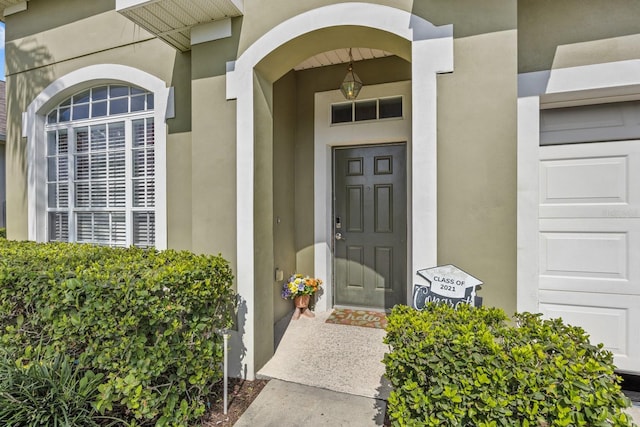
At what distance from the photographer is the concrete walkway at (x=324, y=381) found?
2.48 m

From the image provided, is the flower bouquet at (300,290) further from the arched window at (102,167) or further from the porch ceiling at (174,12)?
the porch ceiling at (174,12)

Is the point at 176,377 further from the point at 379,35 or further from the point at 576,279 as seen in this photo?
the point at 576,279

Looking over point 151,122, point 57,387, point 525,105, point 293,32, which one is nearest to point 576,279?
point 525,105

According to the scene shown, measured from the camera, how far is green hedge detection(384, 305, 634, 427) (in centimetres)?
138

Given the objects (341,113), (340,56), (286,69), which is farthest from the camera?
(341,113)

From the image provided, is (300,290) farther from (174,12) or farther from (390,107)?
(174,12)

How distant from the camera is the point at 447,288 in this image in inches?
89.9

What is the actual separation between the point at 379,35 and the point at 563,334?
95.4 inches

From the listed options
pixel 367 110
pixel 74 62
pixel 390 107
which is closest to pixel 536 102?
pixel 390 107

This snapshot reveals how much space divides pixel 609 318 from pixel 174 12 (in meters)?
4.48

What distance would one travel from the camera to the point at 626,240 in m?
2.63

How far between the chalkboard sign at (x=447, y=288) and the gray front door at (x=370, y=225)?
6.18 ft

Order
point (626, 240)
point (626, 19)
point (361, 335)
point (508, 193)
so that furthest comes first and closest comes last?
point (361, 335)
point (626, 240)
point (626, 19)
point (508, 193)

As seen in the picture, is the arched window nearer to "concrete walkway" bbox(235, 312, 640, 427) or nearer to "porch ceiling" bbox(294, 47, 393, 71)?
"porch ceiling" bbox(294, 47, 393, 71)
